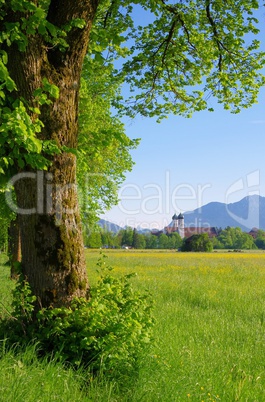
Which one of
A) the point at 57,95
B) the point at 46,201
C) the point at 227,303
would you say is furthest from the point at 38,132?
the point at 227,303

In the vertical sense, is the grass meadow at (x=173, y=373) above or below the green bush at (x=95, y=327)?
below

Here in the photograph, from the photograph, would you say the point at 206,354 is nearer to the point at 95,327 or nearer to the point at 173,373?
the point at 173,373

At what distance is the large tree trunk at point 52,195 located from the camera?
6348 millimetres

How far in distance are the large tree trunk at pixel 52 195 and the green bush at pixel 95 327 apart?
0.27 meters

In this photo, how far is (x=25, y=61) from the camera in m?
6.48

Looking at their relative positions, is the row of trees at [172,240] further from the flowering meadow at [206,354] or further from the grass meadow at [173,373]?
the grass meadow at [173,373]

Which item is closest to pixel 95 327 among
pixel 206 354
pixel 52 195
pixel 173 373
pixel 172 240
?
pixel 173 373

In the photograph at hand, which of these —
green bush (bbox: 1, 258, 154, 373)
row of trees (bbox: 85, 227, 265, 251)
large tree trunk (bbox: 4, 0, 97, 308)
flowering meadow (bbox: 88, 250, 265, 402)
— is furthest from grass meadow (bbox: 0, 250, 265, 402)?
row of trees (bbox: 85, 227, 265, 251)

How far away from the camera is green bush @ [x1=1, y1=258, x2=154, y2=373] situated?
5.51 meters

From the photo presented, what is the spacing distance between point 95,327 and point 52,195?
2053 millimetres

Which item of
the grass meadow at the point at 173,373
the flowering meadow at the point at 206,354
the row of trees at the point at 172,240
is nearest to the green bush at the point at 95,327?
the grass meadow at the point at 173,373

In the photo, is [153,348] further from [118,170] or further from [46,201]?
[118,170]

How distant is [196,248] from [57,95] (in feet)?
329

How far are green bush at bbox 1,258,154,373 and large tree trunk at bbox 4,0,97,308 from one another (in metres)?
0.27
